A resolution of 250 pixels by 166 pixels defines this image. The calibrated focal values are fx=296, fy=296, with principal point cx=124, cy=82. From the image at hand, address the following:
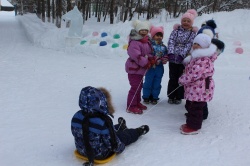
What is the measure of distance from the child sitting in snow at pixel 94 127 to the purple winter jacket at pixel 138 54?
1.40 meters

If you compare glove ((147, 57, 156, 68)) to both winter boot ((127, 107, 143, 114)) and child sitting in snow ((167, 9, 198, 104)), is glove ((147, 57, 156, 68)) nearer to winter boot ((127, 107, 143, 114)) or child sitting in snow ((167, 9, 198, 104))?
child sitting in snow ((167, 9, 198, 104))

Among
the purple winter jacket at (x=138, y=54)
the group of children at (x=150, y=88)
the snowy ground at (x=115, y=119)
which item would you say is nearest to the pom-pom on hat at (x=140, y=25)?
the group of children at (x=150, y=88)

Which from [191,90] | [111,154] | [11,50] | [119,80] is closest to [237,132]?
[191,90]

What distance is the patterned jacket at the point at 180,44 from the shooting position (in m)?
4.68

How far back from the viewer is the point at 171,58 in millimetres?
4809

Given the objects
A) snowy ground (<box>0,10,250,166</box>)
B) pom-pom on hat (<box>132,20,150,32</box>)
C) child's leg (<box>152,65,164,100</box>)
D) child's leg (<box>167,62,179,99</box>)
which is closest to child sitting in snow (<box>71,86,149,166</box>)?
snowy ground (<box>0,10,250,166</box>)

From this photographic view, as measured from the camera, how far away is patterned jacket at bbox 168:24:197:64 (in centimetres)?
468

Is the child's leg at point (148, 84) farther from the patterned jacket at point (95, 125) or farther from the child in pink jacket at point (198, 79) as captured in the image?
the patterned jacket at point (95, 125)

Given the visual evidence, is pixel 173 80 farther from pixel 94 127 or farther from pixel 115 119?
A: pixel 94 127

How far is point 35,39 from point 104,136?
11.8m

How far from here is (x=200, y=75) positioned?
3.76 m

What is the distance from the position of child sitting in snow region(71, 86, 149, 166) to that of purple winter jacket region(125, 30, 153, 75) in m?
1.40

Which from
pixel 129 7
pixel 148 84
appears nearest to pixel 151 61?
pixel 148 84

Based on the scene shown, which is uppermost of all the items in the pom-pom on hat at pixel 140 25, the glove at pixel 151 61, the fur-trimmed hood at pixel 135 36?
the pom-pom on hat at pixel 140 25
